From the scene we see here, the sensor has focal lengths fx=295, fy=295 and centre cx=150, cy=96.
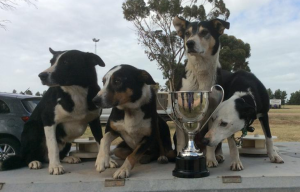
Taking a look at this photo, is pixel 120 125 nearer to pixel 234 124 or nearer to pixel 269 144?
pixel 234 124

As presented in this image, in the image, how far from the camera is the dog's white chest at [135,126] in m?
3.01

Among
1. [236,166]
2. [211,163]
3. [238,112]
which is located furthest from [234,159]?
[238,112]

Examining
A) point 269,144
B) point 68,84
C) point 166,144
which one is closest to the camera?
point 68,84

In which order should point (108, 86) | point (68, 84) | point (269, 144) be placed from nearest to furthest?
1. point (108, 86)
2. point (68, 84)
3. point (269, 144)

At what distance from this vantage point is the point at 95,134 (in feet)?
11.3

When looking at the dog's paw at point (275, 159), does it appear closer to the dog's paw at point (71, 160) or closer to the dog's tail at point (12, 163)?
the dog's paw at point (71, 160)

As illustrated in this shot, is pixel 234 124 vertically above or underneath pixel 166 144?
above

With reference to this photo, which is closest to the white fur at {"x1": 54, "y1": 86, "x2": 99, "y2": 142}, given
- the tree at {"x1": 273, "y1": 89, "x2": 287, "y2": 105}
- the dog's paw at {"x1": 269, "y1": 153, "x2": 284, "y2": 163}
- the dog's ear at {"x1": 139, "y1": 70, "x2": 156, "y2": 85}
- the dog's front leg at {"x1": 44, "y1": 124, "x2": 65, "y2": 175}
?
the dog's front leg at {"x1": 44, "y1": 124, "x2": 65, "y2": 175}

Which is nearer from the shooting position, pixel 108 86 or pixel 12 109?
pixel 108 86

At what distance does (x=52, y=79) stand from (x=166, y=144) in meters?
1.62

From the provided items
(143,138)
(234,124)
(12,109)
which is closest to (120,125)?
(143,138)

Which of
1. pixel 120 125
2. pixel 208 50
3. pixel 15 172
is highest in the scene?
pixel 208 50

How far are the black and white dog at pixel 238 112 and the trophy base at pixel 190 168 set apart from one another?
8.9 inches

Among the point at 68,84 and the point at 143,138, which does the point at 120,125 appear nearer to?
the point at 143,138
